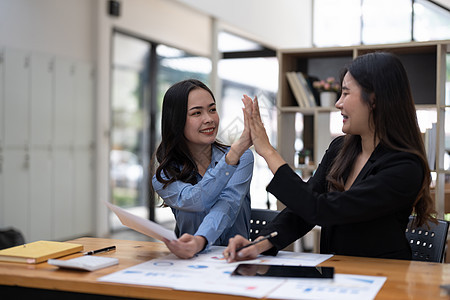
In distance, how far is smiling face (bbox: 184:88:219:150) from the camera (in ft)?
7.49

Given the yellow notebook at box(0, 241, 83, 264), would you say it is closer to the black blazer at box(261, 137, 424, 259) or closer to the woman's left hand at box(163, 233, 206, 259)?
the woman's left hand at box(163, 233, 206, 259)

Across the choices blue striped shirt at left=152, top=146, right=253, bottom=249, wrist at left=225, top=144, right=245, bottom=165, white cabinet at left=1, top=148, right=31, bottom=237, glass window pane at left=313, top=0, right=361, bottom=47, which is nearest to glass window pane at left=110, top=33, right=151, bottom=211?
white cabinet at left=1, top=148, right=31, bottom=237

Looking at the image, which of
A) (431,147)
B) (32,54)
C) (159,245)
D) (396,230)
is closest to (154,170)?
(159,245)

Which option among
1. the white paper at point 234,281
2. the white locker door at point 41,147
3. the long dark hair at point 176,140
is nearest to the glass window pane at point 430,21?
the long dark hair at point 176,140

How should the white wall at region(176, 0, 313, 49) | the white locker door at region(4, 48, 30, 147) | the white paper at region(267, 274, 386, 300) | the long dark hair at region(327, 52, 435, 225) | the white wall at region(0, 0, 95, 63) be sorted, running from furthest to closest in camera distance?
the white wall at region(176, 0, 313, 49) < the white wall at region(0, 0, 95, 63) < the white locker door at region(4, 48, 30, 147) < the long dark hair at region(327, 52, 435, 225) < the white paper at region(267, 274, 386, 300)

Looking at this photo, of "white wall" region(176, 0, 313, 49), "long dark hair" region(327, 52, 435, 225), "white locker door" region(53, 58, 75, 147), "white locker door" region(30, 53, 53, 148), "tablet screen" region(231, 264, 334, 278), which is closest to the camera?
"tablet screen" region(231, 264, 334, 278)

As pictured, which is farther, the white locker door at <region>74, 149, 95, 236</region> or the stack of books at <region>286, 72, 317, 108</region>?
the white locker door at <region>74, 149, 95, 236</region>

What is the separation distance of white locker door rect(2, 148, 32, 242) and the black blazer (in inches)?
163

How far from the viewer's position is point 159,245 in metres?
2.09

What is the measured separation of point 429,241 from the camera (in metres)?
2.12

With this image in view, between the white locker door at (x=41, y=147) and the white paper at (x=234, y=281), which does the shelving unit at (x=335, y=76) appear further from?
the white locker door at (x=41, y=147)

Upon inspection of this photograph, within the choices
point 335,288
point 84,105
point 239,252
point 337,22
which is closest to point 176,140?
point 239,252

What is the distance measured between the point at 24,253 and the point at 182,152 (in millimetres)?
818

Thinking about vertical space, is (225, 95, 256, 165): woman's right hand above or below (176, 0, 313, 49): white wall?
below
